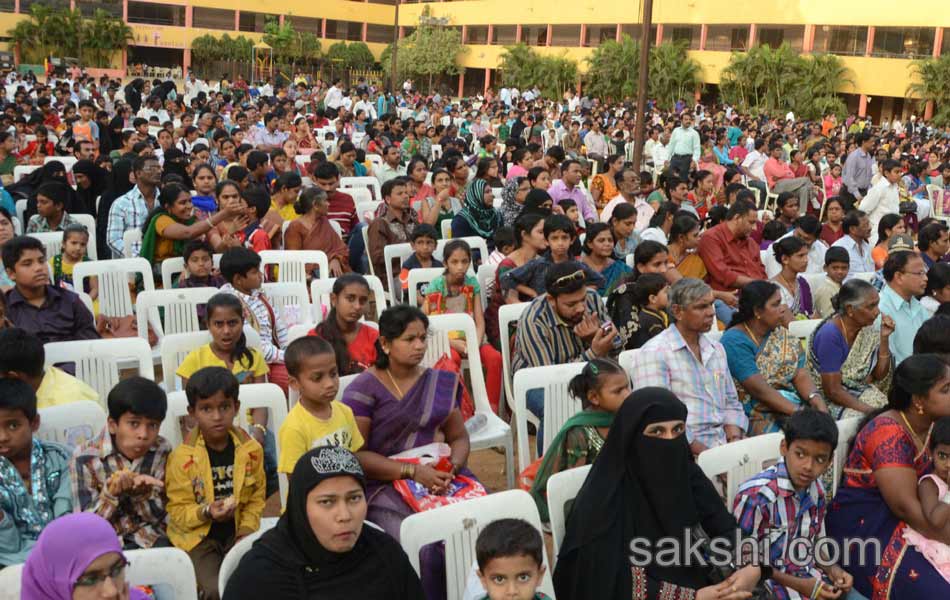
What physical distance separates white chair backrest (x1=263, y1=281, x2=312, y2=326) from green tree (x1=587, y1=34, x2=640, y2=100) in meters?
29.8

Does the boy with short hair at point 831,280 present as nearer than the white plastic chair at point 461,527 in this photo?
No

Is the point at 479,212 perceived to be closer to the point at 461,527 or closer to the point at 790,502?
the point at 790,502

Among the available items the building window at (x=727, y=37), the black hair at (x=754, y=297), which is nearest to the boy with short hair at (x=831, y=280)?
the black hair at (x=754, y=297)

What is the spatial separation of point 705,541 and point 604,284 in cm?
278

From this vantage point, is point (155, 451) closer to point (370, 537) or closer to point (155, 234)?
point (370, 537)

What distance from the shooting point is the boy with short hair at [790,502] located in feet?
9.73

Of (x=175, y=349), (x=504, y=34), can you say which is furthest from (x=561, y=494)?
(x=504, y=34)

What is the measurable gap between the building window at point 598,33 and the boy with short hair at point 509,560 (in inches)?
1488

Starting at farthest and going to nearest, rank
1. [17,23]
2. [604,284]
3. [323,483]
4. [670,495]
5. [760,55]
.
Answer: [17,23] → [760,55] → [604,284] → [670,495] → [323,483]

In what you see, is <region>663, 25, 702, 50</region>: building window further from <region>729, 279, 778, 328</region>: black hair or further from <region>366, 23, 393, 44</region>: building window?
<region>729, 279, 778, 328</region>: black hair

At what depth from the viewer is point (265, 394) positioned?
11.7ft

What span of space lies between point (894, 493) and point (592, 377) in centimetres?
108

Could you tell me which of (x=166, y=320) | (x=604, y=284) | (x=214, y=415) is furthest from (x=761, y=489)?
(x=166, y=320)

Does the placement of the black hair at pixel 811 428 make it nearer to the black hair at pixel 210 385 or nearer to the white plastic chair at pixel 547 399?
the white plastic chair at pixel 547 399
